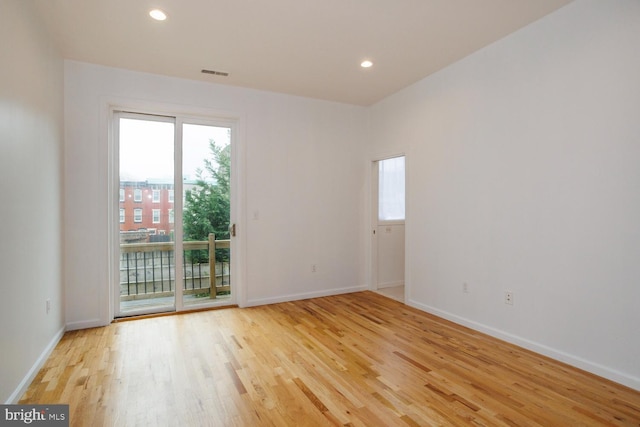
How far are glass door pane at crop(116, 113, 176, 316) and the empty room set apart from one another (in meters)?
0.02

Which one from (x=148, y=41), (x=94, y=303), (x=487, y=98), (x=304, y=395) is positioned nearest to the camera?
(x=304, y=395)

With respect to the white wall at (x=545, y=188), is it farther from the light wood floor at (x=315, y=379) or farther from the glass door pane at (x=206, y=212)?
the glass door pane at (x=206, y=212)

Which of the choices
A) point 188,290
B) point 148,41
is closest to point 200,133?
point 148,41

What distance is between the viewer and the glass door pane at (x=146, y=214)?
12.5 ft

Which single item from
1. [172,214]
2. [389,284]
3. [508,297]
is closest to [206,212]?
[172,214]

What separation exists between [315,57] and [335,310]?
2928 millimetres

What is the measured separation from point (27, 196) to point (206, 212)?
1929mm

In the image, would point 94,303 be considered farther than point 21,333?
Yes

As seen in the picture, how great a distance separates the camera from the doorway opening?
12.5 feet

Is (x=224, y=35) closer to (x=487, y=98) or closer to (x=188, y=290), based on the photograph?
(x=487, y=98)

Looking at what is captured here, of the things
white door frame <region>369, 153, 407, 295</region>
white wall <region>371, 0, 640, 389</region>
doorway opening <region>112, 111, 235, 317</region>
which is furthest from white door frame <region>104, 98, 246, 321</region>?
white wall <region>371, 0, 640, 389</region>

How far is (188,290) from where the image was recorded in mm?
4094

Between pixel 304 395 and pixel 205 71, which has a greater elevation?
pixel 205 71

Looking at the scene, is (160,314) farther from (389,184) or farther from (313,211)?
(389,184)
